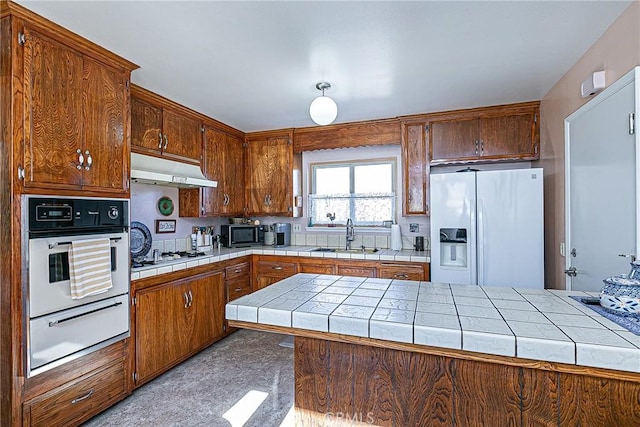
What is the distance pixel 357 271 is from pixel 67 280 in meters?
2.43

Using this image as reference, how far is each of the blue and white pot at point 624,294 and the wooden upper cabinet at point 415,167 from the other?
7.28ft

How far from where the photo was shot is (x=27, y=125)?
1.72m

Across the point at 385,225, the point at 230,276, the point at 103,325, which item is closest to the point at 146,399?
the point at 103,325

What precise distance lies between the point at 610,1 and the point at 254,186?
141 inches

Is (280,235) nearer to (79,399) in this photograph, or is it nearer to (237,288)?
(237,288)

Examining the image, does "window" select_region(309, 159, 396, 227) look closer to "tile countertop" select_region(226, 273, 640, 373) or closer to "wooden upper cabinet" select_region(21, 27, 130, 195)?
"tile countertop" select_region(226, 273, 640, 373)

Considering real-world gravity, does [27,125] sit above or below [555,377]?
above

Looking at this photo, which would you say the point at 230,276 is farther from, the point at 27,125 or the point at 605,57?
the point at 605,57

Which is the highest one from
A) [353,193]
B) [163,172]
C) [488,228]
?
[163,172]

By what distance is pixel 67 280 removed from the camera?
1.90 metres

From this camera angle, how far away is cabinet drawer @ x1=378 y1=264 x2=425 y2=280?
3.23 m

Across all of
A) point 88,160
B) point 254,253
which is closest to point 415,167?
point 254,253

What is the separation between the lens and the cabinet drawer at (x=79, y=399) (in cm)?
178

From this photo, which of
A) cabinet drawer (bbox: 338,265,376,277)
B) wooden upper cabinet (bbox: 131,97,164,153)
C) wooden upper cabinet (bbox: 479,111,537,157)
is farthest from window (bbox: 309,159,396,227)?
wooden upper cabinet (bbox: 131,97,164,153)
